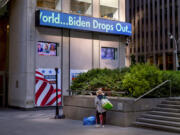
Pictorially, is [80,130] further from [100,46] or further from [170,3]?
[170,3]

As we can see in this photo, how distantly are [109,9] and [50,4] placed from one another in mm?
6571

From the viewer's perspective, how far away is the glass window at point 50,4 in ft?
80.9

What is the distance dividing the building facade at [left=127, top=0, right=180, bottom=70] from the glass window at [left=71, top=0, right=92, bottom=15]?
1770 inches

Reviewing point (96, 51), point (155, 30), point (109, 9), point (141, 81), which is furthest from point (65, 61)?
point (155, 30)

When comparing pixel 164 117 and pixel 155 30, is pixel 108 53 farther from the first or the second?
pixel 155 30

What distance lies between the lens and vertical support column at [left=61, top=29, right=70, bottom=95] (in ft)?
82.8

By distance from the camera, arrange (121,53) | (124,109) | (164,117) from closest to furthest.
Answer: (164,117)
(124,109)
(121,53)

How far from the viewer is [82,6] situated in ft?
89.1

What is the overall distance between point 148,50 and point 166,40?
704 cm

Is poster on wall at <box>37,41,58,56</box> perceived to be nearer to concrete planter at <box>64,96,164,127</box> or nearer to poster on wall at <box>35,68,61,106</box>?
poster on wall at <box>35,68,61,106</box>

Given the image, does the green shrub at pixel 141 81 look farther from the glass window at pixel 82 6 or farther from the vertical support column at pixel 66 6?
Answer: the glass window at pixel 82 6

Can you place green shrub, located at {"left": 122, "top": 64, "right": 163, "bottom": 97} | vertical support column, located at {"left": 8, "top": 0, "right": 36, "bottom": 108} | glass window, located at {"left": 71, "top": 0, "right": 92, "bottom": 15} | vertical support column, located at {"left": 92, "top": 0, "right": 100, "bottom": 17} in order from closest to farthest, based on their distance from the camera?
green shrub, located at {"left": 122, "top": 64, "right": 163, "bottom": 97} → vertical support column, located at {"left": 8, "top": 0, "right": 36, "bottom": 108} → glass window, located at {"left": 71, "top": 0, "right": 92, "bottom": 15} → vertical support column, located at {"left": 92, "top": 0, "right": 100, "bottom": 17}

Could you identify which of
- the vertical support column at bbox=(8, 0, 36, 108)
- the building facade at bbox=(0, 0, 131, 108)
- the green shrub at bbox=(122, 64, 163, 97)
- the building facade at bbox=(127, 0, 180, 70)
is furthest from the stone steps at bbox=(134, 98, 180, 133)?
the building facade at bbox=(127, 0, 180, 70)

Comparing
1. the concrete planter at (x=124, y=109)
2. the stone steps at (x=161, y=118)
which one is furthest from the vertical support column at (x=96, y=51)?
the stone steps at (x=161, y=118)
